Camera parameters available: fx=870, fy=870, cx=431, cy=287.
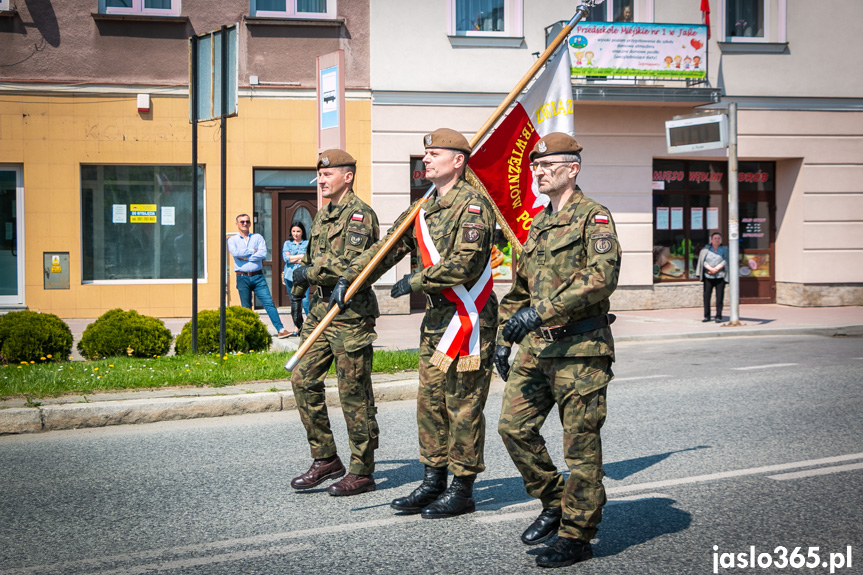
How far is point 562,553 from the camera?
164 inches

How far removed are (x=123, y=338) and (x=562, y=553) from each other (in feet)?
25.0

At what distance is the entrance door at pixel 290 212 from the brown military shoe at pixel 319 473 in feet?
37.5

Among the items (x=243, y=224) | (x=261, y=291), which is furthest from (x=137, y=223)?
(x=261, y=291)

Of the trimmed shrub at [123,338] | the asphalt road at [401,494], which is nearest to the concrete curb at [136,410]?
the asphalt road at [401,494]

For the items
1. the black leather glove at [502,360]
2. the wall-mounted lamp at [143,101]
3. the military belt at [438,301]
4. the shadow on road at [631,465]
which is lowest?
the shadow on road at [631,465]

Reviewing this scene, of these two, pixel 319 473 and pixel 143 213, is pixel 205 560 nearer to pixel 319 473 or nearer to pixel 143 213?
pixel 319 473

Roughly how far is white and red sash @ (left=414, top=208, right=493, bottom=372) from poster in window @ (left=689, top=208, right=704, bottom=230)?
1534 cm

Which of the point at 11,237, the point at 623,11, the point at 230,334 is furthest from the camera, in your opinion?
the point at 623,11

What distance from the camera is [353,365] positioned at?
553 centimetres

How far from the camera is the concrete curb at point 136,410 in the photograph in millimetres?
7352

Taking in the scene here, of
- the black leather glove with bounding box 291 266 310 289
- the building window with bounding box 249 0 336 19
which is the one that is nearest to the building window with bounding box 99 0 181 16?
the building window with bounding box 249 0 336 19

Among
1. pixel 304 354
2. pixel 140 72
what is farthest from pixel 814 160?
pixel 304 354

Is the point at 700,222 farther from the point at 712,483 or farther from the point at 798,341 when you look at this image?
the point at 712,483

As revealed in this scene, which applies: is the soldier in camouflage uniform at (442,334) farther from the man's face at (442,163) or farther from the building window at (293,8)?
the building window at (293,8)
